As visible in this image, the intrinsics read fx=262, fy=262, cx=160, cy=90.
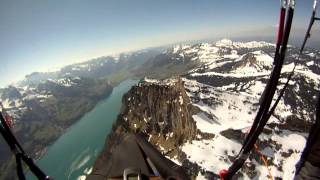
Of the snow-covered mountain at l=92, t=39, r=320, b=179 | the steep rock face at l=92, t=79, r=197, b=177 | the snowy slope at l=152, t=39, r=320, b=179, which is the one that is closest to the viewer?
the snowy slope at l=152, t=39, r=320, b=179

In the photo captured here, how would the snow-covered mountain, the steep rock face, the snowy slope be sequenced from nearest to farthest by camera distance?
the snowy slope → the snow-covered mountain → the steep rock face

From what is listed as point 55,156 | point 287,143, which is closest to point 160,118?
point 287,143

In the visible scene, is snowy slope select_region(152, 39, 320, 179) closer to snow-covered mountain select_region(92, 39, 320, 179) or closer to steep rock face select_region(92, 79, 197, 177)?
snow-covered mountain select_region(92, 39, 320, 179)

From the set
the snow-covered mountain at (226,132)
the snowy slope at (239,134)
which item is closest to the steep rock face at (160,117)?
the snow-covered mountain at (226,132)

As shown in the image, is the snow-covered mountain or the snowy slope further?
the snow-covered mountain

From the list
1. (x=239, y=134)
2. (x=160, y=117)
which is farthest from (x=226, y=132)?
→ (x=160, y=117)

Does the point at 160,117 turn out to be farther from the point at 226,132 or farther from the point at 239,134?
the point at 239,134

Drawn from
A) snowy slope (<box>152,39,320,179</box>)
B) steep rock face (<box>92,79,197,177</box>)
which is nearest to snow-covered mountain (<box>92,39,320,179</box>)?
snowy slope (<box>152,39,320,179</box>)

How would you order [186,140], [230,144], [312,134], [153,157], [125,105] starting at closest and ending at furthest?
1. [312,134]
2. [153,157]
3. [230,144]
4. [186,140]
5. [125,105]

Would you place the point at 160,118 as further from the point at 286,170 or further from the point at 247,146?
the point at 247,146
